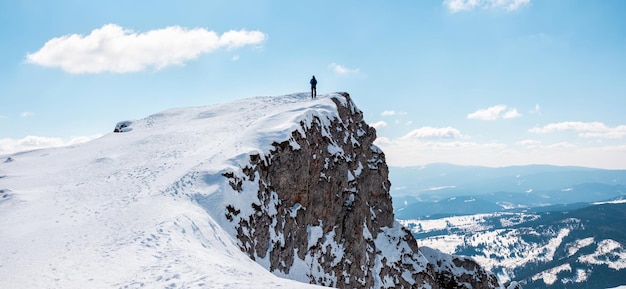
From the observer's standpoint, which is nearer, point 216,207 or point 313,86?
point 216,207

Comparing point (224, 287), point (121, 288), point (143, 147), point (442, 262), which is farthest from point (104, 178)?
point (442, 262)

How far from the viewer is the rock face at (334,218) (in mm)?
34625

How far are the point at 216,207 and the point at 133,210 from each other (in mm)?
5635

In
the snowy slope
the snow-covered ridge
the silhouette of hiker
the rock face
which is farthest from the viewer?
the silhouette of hiker

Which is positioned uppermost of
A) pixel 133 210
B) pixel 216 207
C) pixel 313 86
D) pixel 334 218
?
pixel 313 86

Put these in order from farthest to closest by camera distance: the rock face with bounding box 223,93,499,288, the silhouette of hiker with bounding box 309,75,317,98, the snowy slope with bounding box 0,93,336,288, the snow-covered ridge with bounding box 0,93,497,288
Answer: the silhouette of hiker with bounding box 309,75,317,98
the rock face with bounding box 223,93,499,288
the snow-covered ridge with bounding box 0,93,497,288
the snowy slope with bounding box 0,93,336,288

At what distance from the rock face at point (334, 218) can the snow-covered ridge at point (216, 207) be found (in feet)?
0.67

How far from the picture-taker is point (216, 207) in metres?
27.6

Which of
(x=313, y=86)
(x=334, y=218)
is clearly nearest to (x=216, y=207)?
(x=334, y=218)

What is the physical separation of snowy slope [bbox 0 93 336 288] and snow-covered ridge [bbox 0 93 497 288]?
110 millimetres

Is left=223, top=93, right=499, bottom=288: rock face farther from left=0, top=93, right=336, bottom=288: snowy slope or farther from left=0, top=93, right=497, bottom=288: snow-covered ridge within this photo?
left=0, top=93, right=336, bottom=288: snowy slope

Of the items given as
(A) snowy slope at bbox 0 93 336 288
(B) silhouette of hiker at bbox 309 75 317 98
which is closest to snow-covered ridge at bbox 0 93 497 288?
(A) snowy slope at bbox 0 93 336 288

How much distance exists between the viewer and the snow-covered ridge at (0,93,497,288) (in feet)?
54.2

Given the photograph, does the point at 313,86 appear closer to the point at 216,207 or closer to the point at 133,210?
the point at 216,207
